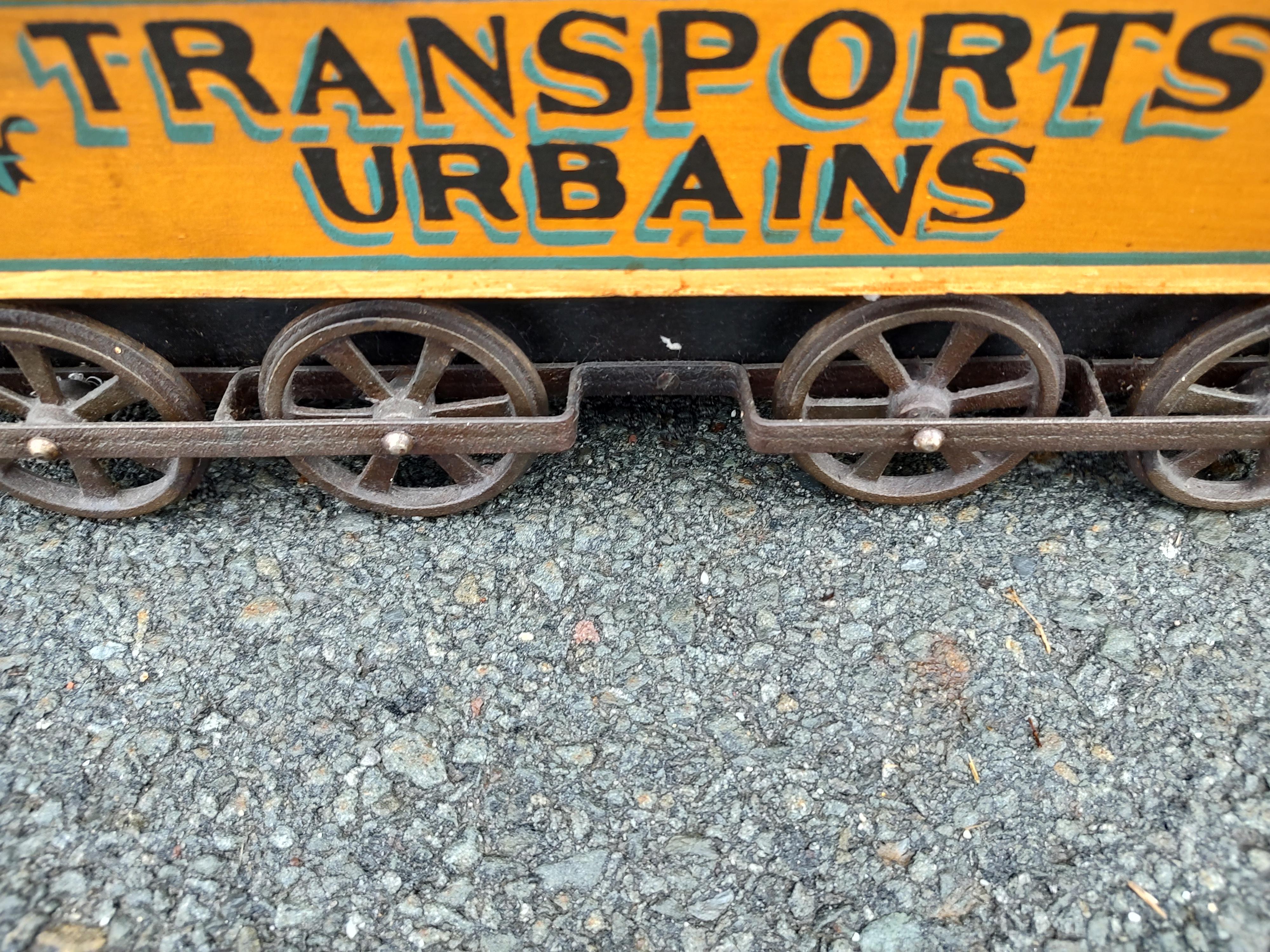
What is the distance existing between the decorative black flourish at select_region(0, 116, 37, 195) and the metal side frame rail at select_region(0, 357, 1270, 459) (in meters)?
0.68

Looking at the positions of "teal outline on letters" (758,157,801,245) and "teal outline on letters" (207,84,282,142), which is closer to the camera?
"teal outline on letters" (207,84,282,142)

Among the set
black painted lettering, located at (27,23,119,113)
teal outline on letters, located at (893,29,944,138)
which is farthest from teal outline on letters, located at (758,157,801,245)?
black painted lettering, located at (27,23,119,113)

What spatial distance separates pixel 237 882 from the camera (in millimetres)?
2215

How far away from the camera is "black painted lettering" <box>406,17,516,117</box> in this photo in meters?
1.93

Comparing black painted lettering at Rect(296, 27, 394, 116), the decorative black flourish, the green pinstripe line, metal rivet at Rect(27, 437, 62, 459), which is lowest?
metal rivet at Rect(27, 437, 62, 459)

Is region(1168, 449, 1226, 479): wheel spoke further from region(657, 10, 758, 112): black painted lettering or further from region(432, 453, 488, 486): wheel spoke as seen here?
region(432, 453, 488, 486): wheel spoke

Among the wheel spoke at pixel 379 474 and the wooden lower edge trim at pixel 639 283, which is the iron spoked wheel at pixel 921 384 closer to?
the wooden lower edge trim at pixel 639 283

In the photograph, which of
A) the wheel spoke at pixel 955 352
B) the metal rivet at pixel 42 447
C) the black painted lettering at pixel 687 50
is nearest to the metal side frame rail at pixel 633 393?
the metal rivet at pixel 42 447

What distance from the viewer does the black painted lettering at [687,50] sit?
75.2 inches

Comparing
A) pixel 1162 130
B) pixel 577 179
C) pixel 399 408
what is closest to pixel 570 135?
pixel 577 179

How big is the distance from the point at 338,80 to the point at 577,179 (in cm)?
54

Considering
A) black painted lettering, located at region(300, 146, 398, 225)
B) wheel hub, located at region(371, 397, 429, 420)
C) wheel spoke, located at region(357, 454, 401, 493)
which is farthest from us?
wheel spoke, located at region(357, 454, 401, 493)

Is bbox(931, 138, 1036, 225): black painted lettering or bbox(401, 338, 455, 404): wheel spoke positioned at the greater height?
bbox(931, 138, 1036, 225): black painted lettering

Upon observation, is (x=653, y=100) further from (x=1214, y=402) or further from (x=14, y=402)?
(x=14, y=402)
